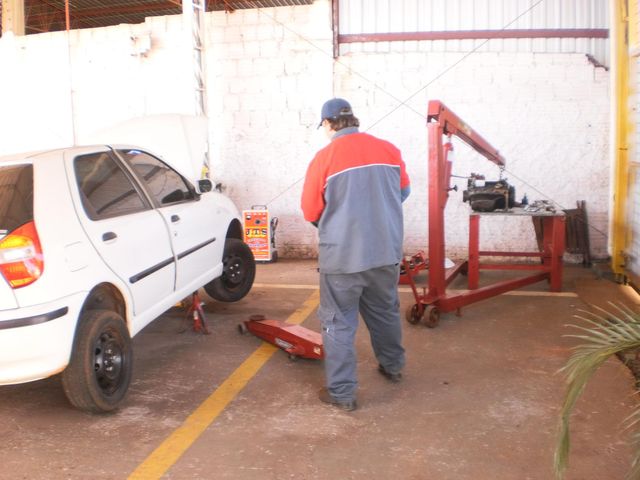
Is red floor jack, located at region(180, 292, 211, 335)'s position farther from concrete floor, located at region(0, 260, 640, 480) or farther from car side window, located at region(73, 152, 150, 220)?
car side window, located at region(73, 152, 150, 220)

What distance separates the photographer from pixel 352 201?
3877 millimetres

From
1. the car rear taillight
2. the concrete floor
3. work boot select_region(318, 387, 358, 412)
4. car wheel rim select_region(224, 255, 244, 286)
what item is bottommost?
the concrete floor

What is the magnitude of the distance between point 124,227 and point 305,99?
17.9 feet

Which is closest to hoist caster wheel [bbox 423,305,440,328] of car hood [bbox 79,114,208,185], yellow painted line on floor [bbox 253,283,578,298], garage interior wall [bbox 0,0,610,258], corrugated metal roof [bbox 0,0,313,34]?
yellow painted line on floor [bbox 253,283,578,298]

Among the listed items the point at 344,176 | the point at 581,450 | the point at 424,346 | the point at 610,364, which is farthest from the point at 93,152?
the point at 610,364

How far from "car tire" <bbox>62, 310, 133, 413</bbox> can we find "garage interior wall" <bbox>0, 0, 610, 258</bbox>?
5.55m

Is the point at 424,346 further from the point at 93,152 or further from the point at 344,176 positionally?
the point at 93,152

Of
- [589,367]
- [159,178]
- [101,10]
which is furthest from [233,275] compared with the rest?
[101,10]

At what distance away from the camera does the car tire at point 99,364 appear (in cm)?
365

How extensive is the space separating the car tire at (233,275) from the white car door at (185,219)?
1.30ft

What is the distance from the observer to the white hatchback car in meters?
3.39

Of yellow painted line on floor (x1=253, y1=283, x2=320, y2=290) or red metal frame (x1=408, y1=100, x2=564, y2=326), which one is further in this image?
yellow painted line on floor (x1=253, y1=283, x2=320, y2=290)

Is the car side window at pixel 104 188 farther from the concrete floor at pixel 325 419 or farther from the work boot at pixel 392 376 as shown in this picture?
the work boot at pixel 392 376

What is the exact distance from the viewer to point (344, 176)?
387cm
